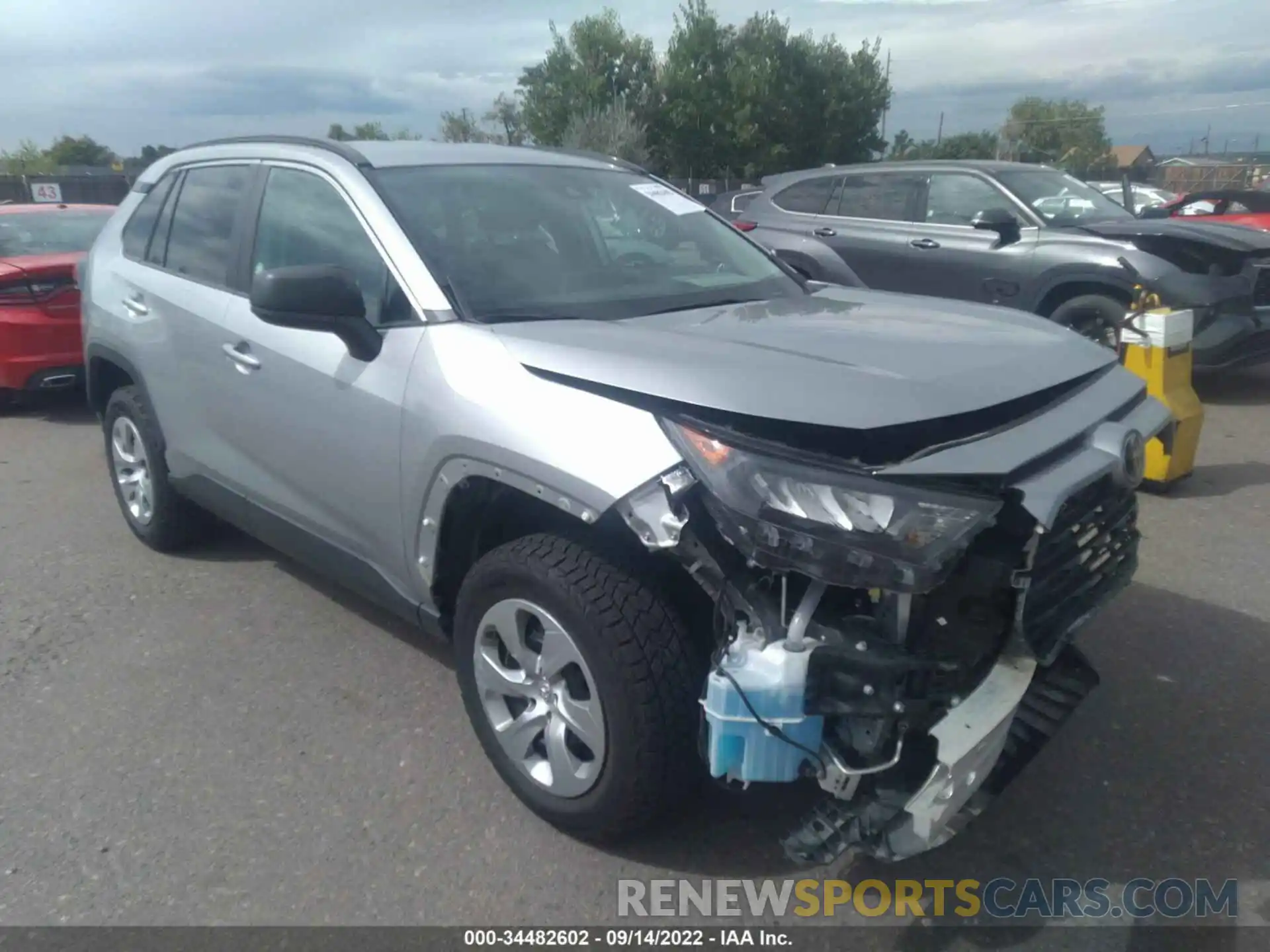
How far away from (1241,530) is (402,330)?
13.6 feet

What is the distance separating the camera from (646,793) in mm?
2549

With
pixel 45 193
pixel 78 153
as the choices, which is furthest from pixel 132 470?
pixel 78 153

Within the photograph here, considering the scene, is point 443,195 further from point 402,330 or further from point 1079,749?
point 1079,749

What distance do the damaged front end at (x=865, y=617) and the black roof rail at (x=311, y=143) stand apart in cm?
180

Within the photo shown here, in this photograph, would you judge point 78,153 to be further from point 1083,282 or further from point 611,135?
point 1083,282

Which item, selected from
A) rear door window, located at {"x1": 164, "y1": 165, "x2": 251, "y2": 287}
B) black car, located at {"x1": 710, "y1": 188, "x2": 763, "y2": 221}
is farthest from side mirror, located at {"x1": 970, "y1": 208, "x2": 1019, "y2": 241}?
rear door window, located at {"x1": 164, "y1": 165, "x2": 251, "y2": 287}

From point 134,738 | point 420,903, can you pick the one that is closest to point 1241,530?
point 420,903

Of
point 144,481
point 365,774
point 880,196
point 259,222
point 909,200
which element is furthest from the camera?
point 880,196

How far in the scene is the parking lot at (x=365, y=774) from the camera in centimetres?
271

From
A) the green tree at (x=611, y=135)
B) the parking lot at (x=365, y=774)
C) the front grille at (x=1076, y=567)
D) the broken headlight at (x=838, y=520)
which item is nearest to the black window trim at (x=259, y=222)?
the broken headlight at (x=838, y=520)

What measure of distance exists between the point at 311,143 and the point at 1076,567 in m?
2.90

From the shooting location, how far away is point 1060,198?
27.3ft

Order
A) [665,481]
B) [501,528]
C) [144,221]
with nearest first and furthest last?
1. [665,481]
2. [501,528]
3. [144,221]

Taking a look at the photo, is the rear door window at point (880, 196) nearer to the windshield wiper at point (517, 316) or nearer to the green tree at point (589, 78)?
the windshield wiper at point (517, 316)
